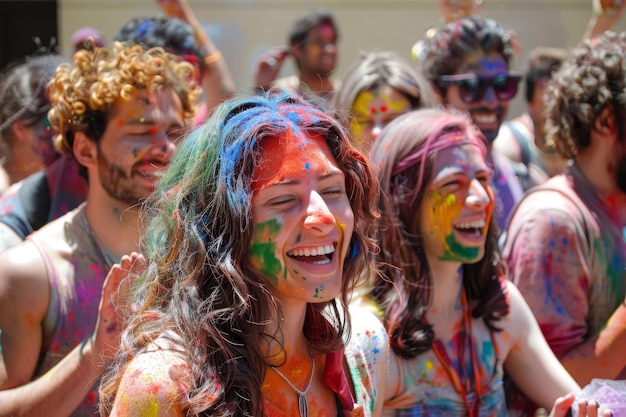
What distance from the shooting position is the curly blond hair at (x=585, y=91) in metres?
3.36

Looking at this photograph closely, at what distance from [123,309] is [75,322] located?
47 cm

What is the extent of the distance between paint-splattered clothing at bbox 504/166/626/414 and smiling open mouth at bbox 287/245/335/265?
118 cm

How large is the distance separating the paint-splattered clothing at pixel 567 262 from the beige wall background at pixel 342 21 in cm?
454

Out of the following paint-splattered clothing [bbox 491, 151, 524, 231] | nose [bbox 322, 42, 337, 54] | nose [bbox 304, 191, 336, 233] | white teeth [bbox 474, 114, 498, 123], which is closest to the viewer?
nose [bbox 304, 191, 336, 233]

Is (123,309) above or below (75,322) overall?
above

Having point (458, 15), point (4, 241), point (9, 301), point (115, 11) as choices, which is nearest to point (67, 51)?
point (115, 11)

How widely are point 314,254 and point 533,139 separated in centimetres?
361

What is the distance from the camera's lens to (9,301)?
8.83ft

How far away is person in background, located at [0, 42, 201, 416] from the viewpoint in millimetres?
2539

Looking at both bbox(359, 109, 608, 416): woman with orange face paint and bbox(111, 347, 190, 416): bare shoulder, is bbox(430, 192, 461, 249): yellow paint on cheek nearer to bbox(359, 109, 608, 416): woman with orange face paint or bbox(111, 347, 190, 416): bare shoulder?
bbox(359, 109, 608, 416): woman with orange face paint

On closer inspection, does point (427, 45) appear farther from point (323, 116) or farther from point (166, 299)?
point (166, 299)

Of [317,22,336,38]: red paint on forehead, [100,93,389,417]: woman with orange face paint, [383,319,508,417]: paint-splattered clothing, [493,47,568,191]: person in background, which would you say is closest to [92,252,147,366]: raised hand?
[100,93,389,417]: woman with orange face paint

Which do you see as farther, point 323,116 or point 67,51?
point 67,51

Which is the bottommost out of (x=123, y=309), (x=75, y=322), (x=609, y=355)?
(x=609, y=355)
